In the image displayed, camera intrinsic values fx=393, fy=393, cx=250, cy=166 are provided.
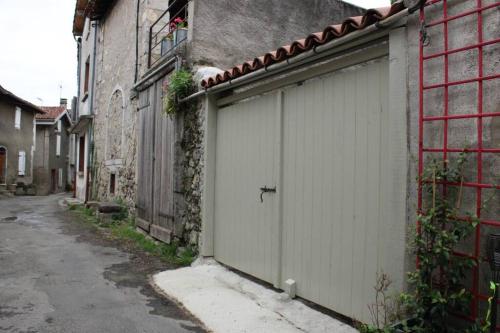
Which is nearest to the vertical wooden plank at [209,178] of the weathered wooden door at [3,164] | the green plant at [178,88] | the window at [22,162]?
the green plant at [178,88]

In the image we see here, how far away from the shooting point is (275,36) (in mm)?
7191

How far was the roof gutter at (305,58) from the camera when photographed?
2854 mm

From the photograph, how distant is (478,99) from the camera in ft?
7.96

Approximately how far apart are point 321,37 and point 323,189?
1.34m

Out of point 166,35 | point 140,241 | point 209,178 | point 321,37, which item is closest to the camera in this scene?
point 321,37

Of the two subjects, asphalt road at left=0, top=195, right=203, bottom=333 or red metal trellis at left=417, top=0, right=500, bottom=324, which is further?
asphalt road at left=0, top=195, right=203, bottom=333

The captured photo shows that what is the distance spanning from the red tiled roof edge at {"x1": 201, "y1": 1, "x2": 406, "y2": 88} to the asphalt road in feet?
8.72

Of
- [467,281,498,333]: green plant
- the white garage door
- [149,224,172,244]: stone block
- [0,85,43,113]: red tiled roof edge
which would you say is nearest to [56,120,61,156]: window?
[0,85,43,113]: red tiled roof edge

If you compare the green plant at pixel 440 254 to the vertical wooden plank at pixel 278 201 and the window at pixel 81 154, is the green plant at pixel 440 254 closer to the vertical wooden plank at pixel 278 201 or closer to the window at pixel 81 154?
the vertical wooden plank at pixel 278 201

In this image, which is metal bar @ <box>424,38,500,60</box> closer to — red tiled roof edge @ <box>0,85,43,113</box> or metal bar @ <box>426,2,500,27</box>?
metal bar @ <box>426,2,500,27</box>

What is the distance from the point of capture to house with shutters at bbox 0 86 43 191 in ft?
75.7

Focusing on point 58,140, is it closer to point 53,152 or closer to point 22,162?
point 53,152

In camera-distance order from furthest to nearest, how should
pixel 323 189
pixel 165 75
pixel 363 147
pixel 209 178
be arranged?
pixel 165 75 < pixel 209 178 < pixel 323 189 < pixel 363 147

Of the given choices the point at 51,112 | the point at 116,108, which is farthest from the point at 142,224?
the point at 51,112
